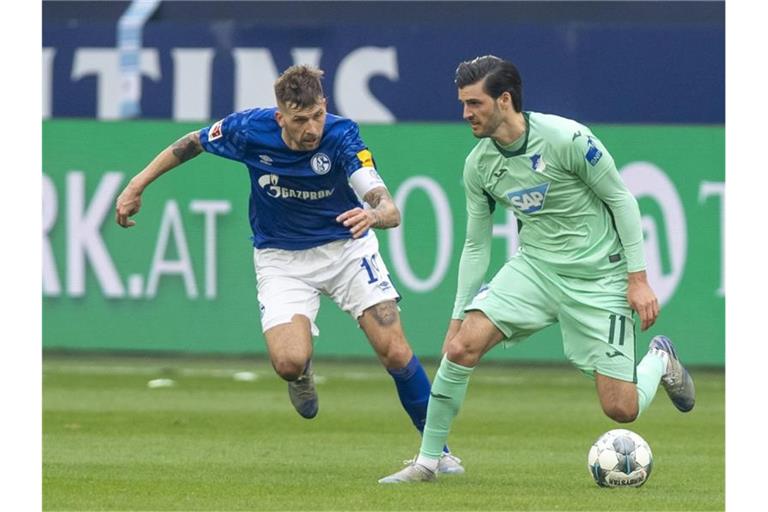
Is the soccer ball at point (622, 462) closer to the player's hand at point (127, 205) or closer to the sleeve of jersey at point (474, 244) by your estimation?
the sleeve of jersey at point (474, 244)

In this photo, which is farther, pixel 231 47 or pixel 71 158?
pixel 231 47

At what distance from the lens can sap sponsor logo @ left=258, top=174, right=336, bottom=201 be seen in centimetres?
998

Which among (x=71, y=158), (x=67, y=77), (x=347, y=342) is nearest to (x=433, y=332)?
(x=347, y=342)

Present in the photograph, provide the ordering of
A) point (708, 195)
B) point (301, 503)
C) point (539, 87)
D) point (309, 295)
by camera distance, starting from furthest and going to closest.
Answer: point (539, 87) → point (708, 195) → point (309, 295) → point (301, 503)

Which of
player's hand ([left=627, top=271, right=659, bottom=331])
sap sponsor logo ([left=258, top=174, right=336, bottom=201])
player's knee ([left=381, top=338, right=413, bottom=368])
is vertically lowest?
player's knee ([left=381, top=338, right=413, bottom=368])

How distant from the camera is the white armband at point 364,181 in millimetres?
9344

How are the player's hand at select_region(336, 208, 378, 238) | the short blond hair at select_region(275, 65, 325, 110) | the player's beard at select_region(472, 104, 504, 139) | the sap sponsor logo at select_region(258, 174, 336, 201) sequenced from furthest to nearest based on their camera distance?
the sap sponsor logo at select_region(258, 174, 336, 201) → the short blond hair at select_region(275, 65, 325, 110) → the player's beard at select_region(472, 104, 504, 139) → the player's hand at select_region(336, 208, 378, 238)

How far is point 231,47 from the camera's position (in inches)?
762

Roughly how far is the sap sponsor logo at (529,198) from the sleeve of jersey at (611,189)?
0.70 ft

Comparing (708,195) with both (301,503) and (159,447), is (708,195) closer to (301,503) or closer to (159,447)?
(159,447)

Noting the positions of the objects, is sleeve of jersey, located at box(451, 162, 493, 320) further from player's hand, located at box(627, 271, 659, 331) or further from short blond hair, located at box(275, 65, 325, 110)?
short blond hair, located at box(275, 65, 325, 110)

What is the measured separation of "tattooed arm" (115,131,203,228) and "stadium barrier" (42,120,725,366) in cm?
699

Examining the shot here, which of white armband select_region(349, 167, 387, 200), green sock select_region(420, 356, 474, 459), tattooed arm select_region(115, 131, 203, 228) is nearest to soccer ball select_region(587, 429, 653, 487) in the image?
green sock select_region(420, 356, 474, 459)

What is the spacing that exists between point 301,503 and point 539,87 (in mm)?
11013
